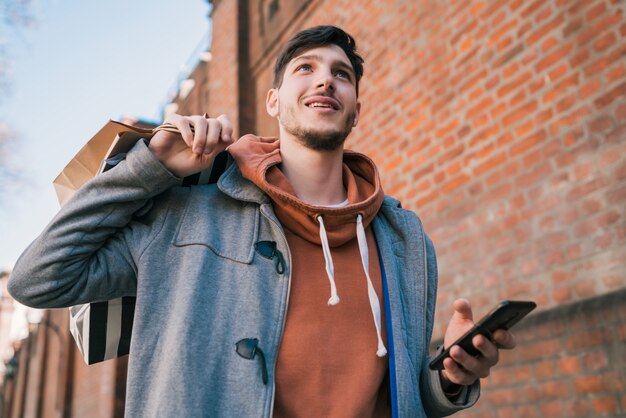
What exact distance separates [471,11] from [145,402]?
3.83 meters

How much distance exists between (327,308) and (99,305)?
0.76 meters

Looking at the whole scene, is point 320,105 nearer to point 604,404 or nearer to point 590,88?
point 590,88

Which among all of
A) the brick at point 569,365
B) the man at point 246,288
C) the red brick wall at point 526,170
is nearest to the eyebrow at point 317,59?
the man at point 246,288

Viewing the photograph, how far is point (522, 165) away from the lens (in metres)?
3.73

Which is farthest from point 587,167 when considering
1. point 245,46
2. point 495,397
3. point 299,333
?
point 245,46

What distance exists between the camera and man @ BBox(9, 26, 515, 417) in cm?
160

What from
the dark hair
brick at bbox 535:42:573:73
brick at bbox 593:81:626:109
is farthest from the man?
brick at bbox 535:42:573:73

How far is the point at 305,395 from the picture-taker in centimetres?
163

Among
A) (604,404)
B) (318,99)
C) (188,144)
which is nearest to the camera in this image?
(188,144)

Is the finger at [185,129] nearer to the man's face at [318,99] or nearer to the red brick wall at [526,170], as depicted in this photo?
the man's face at [318,99]

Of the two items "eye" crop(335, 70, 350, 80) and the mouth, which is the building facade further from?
the mouth

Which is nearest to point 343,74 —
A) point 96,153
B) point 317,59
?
point 317,59

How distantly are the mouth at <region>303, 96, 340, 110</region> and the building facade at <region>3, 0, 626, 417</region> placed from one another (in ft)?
6.16

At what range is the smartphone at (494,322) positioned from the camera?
4.95ft
